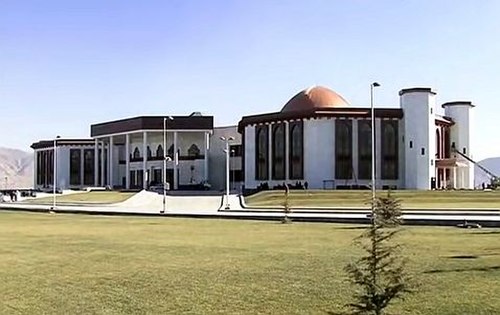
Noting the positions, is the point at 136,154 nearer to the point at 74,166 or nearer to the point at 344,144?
the point at 74,166

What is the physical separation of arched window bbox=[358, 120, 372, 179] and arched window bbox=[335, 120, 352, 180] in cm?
115

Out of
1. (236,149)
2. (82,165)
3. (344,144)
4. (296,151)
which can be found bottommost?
(82,165)

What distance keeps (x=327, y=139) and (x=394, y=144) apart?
26.1 feet

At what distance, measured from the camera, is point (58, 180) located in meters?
122

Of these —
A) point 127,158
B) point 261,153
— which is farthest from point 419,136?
point 127,158

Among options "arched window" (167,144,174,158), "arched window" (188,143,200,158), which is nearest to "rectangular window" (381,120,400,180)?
"arched window" (188,143,200,158)

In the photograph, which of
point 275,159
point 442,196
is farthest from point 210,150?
point 442,196

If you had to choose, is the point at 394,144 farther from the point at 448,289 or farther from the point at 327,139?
the point at 448,289

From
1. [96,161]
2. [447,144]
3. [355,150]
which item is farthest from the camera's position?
[96,161]

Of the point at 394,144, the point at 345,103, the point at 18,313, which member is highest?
the point at 345,103

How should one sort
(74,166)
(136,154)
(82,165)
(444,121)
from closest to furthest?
1. (444,121)
2. (136,154)
3. (82,165)
4. (74,166)

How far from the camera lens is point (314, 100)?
88.2 meters

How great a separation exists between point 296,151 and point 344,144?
5856mm

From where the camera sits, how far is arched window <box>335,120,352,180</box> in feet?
261
